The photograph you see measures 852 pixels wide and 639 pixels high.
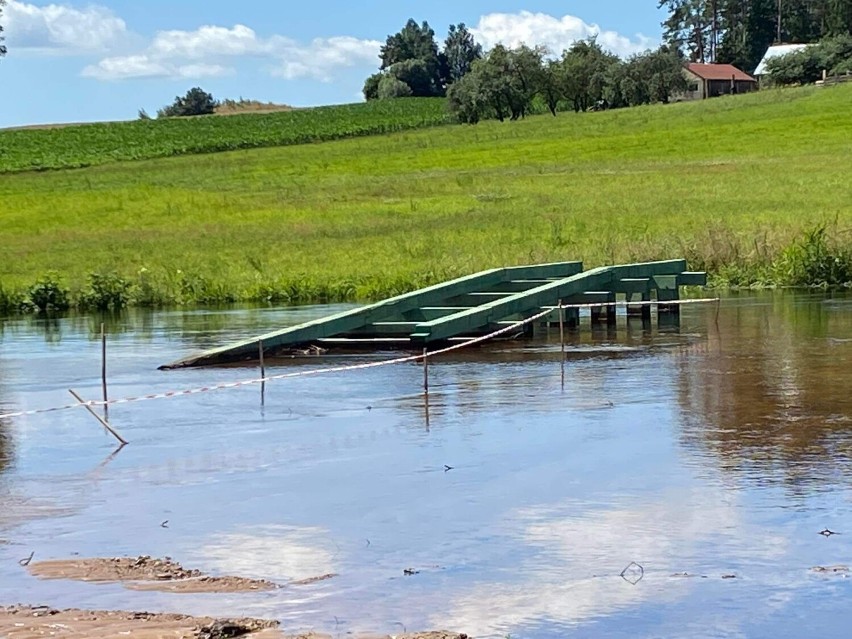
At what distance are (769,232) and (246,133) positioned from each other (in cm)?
8127

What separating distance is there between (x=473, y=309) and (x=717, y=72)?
131 meters

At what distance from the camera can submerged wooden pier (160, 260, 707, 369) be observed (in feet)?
65.8

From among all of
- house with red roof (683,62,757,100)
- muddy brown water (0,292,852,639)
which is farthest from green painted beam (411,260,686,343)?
house with red roof (683,62,757,100)

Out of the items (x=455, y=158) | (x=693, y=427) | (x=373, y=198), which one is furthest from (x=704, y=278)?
(x=455, y=158)

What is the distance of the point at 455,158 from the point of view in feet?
242

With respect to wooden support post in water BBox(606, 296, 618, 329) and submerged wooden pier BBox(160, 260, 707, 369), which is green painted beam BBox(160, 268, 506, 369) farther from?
wooden support post in water BBox(606, 296, 618, 329)

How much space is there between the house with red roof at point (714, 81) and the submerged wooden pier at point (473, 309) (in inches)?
4470

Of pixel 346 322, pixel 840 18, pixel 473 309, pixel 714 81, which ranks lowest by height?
pixel 346 322

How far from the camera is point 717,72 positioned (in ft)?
484

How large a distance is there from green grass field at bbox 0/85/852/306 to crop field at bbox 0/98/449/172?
10.5 m

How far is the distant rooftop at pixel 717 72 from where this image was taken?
143250 millimetres

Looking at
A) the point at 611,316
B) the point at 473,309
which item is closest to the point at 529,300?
the point at 473,309

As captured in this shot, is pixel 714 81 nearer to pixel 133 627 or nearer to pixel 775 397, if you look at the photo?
pixel 775 397

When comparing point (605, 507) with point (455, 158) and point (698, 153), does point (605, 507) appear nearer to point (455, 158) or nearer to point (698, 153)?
point (698, 153)
